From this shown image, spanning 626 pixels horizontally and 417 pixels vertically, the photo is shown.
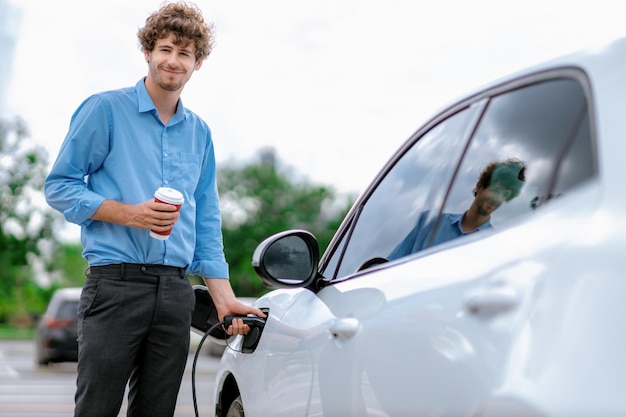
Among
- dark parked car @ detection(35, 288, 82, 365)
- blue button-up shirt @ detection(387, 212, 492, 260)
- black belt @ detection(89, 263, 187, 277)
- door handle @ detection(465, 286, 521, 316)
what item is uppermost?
blue button-up shirt @ detection(387, 212, 492, 260)

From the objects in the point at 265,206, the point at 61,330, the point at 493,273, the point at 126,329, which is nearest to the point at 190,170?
the point at 126,329

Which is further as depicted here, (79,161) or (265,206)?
(265,206)

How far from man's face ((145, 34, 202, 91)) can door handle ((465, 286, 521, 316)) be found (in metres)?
1.91

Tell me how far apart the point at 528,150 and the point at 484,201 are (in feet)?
0.56

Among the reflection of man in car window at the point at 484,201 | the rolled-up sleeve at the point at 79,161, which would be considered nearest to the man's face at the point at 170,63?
the rolled-up sleeve at the point at 79,161

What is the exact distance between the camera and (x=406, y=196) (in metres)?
2.83

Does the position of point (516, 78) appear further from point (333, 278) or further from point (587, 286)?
point (333, 278)

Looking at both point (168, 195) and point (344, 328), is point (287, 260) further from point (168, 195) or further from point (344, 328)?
point (344, 328)

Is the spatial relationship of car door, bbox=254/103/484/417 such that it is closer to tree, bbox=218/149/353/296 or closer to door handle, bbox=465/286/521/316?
door handle, bbox=465/286/521/316

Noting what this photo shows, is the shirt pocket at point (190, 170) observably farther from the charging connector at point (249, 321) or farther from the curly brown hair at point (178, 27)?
the charging connector at point (249, 321)

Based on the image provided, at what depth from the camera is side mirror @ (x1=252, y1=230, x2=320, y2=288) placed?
3311 mm

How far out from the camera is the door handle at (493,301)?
187 centimetres

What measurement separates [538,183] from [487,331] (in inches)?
14.2

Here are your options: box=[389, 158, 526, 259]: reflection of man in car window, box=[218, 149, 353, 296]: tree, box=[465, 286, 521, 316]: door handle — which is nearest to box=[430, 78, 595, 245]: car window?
box=[389, 158, 526, 259]: reflection of man in car window
